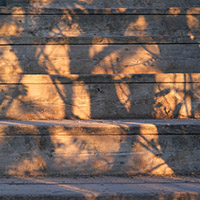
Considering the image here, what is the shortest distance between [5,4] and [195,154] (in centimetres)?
331

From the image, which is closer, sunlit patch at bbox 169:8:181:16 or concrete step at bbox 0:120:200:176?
concrete step at bbox 0:120:200:176

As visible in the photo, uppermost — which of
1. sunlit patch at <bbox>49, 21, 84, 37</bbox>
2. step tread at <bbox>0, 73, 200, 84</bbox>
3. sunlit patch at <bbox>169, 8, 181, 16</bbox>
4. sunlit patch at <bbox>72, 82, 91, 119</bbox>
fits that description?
sunlit patch at <bbox>169, 8, 181, 16</bbox>

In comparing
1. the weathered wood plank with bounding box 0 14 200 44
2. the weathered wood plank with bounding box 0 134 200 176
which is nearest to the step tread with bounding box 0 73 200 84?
the weathered wood plank with bounding box 0 134 200 176

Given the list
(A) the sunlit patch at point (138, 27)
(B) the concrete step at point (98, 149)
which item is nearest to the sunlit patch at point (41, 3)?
(A) the sunlit patch at point (138, 27)

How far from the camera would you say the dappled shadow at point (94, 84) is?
2273 mm

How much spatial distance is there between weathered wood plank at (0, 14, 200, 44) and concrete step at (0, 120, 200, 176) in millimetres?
1545

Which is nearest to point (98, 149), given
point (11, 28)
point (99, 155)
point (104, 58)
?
point (99, 155)

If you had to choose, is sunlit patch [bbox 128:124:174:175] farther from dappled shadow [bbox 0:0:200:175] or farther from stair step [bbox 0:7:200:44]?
stair step [bbox 0:7:200:44]

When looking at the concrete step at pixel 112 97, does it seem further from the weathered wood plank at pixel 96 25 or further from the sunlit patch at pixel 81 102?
the weathered wood plank at pixel 96 25

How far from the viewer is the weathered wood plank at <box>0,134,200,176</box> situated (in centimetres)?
226

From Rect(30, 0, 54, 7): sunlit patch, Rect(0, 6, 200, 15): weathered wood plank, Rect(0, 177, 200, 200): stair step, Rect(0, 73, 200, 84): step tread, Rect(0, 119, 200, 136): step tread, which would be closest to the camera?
Rect(0, 177, 200, 200): stair step

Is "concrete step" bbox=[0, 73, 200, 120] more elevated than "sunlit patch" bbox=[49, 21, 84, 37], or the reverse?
"sunlit patch" bbox=[49, 21, 84, 37]

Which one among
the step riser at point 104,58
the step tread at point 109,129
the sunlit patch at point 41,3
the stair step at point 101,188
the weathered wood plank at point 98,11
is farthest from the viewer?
the sunlit patch at point 41,3

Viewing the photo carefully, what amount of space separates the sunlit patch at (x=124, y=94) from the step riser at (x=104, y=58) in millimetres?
425
